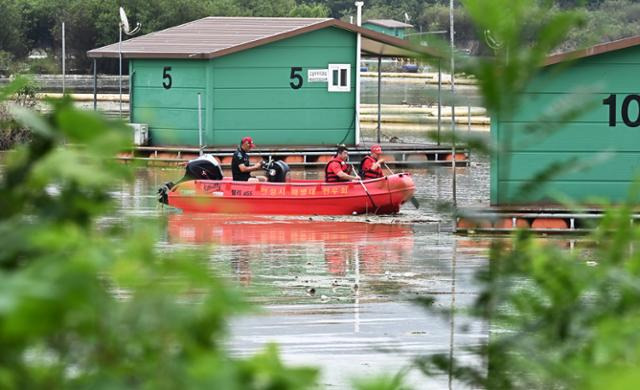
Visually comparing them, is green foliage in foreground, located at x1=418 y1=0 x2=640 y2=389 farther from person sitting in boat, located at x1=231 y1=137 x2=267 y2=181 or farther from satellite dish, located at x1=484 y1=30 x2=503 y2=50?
person sitting in boat, located at x1=231 y1=137 x2=267 y2=181

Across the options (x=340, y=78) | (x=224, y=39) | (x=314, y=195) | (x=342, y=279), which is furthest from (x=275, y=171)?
(x=224, y=39)

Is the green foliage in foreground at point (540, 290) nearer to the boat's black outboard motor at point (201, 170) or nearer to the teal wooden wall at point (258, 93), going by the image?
the boat's black outboard motor at point (201, 170)

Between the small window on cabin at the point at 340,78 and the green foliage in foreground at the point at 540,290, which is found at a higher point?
the small window on cabin at the point at 340,78

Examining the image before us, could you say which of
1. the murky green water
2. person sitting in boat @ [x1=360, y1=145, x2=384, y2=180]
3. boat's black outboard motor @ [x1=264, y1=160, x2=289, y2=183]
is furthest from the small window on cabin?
boat's black outboard motor @ [x1=264, y1=160, x2=289, y2=183]

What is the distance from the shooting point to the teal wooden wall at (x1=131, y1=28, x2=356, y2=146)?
35.7m

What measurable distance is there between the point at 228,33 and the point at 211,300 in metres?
36.4

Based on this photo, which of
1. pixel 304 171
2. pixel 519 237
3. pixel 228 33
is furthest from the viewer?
pixel 228 33

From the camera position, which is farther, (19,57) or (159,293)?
(19,57)

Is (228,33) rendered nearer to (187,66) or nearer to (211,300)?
(187,66)

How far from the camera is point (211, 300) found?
7.20 feet

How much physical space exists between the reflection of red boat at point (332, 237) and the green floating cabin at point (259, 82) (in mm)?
10931

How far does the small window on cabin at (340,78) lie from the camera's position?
A: 3681cm

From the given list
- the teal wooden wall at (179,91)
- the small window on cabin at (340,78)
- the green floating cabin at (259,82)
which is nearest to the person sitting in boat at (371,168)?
the green floating cabin at (259,82)

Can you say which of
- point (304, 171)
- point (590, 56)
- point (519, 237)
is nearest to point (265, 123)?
point (304, 171)
